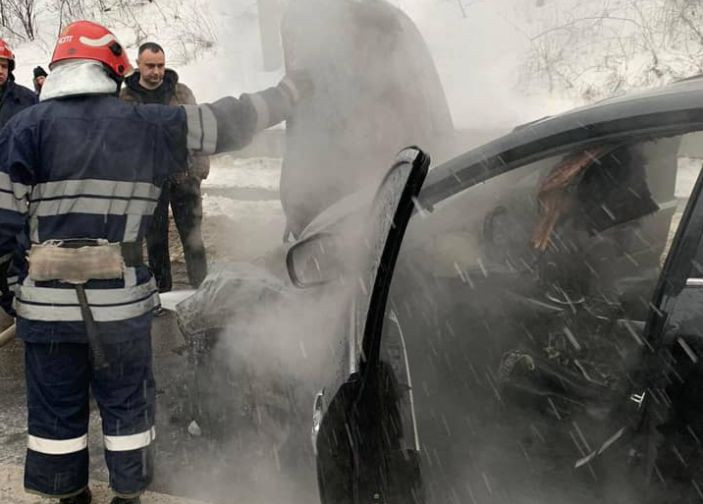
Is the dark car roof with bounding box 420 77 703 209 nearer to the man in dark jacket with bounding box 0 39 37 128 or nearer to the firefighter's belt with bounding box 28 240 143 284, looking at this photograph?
the firefighter's belt with bounding box 28 240 143 284

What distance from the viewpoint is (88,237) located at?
2.48 meters

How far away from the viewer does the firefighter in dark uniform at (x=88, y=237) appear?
2.39m

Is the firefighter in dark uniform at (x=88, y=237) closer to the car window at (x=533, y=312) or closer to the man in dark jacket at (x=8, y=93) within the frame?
the car window at (x=533, y=312)

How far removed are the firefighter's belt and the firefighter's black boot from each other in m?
0.92

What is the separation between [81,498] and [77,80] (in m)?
1.68

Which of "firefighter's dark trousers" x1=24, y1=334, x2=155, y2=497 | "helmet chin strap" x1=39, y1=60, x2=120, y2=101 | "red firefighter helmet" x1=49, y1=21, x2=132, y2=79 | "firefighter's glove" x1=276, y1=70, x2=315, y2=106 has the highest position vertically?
"red firefighter helmet" x1=49, y1=21, x2=132, y2=79

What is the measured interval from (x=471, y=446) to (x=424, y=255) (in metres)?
0.72

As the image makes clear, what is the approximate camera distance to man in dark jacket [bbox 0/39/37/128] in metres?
4.49

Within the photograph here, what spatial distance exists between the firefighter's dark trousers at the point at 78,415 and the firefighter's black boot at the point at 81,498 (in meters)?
0.08

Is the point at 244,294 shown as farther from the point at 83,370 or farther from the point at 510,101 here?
the point at 510,101

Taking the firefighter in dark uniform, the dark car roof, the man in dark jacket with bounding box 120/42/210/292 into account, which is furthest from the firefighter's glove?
the man in dark jacket with bounding box 120/42/210/292

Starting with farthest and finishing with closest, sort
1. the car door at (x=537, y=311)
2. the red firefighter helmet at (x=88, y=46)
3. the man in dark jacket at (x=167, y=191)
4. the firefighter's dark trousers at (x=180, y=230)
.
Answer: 1. the firefighter's dark trousers at (x=180, y=230)
2. the man in dark jacket at (x=167, y=191)
3. the red firefighter helmet at (x=88, y=46)
4. the car door at (x=537, y=311)

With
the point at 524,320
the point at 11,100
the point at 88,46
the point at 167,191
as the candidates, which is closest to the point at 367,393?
the point at 524,320

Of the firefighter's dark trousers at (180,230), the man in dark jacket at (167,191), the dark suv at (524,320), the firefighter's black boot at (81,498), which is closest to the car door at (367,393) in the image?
the dark suv at (524,320)
